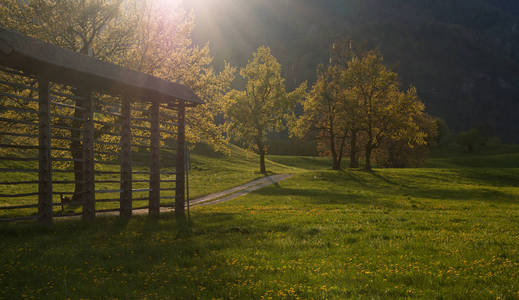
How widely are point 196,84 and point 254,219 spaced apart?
47.8ft

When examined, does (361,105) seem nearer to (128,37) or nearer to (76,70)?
(128,37)

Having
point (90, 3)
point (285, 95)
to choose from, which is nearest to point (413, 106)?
point (285, 95)

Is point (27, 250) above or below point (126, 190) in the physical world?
below

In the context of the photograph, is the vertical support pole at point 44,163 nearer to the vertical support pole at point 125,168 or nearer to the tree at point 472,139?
the vertical support pole at point 125,168

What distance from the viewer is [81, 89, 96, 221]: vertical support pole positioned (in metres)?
14.2

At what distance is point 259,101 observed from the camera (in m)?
44.4

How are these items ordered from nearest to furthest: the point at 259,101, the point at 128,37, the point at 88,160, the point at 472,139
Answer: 1. the point at 88,160
2. the point at 128,37
3. the point at 259,101
4. the point at 472,139

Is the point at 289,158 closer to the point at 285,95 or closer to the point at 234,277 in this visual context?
the point at 285,95

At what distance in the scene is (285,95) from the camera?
44.6 meters

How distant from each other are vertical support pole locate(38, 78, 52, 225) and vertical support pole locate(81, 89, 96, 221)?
157 cm

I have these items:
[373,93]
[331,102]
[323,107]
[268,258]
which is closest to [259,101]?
[323,107]

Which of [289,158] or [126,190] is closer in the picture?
[126,190]

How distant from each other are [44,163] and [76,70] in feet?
12.8

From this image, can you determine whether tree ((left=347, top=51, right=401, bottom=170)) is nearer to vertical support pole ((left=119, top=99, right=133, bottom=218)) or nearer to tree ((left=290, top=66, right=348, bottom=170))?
tree ((left=290, top=66, right=348, bottom=170))
